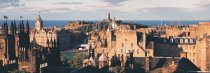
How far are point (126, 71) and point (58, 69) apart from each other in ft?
36.8

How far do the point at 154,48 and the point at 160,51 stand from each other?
224 centimetres

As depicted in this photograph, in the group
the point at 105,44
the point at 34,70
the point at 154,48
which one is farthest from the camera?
the point at 105,44

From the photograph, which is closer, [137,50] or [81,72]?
[81,72]

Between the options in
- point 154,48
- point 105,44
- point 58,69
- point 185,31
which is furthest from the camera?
point 185,31

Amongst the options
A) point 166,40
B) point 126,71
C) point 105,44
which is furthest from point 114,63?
point 105,44

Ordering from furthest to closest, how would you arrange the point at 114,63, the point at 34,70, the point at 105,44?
the point at 105,44
the point at 114,63
the point at 34,70

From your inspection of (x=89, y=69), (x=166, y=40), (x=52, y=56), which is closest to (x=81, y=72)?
(x=89, y=69)

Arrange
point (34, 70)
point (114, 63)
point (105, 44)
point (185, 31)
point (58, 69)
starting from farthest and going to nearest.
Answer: point (185, 31)
point (105, 44)
point (114, 63)
point (58, 69)
point (34, 70)

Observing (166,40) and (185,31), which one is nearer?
(166,40)

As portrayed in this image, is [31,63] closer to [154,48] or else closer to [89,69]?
[89,69]

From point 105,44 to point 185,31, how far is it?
2545cm

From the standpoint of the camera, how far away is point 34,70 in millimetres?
77312

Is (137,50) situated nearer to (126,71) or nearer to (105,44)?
(105,44)

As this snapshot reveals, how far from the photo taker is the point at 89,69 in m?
80.7
